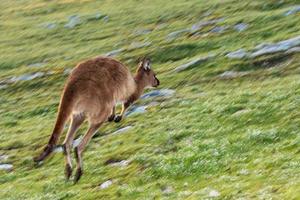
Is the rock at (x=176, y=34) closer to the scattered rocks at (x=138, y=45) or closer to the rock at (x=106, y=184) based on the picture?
the scattered rocks at (x=138, y=45)

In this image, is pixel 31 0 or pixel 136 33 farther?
pixel 31 0

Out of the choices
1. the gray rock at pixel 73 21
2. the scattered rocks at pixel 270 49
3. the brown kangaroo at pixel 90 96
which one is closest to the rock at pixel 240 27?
the scattered rocks at pixel 270 49

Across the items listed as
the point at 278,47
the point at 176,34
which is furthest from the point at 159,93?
the point at 176,34

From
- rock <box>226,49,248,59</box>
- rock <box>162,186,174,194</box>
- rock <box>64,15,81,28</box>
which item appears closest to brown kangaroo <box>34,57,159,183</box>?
rock <box>162,186,174,194</box>

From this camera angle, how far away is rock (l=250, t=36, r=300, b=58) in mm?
41194

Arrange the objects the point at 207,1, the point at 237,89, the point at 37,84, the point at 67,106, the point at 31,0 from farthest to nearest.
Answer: the point at 31,0 < the point at 207,1 < the point at 37,84 < the point at 237,89 < the point at 67,106

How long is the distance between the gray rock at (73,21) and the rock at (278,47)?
1524 inches

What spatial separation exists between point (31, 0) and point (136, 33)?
4855 centimetres

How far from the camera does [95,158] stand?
2536 centimetres

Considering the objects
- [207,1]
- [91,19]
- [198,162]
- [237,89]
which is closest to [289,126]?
[198,162]

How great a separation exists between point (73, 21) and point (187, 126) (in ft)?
180

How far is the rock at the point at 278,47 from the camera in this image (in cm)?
4119

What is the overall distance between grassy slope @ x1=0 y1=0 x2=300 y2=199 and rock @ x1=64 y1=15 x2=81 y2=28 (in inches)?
512

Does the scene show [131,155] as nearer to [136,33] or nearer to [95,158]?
[95,158]
